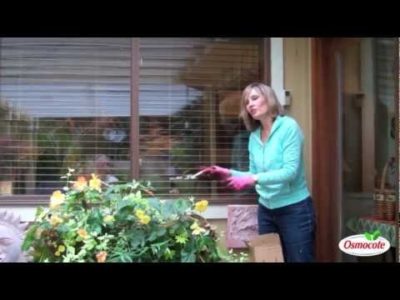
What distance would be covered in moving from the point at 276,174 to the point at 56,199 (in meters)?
1.32

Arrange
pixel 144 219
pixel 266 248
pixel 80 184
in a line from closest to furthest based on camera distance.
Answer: pixel 144 219
pixel 80 184
pixel 266 248

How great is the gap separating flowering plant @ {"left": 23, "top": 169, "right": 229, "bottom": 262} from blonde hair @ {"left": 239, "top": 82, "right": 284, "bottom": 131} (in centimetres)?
63

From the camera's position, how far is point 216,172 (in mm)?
5219

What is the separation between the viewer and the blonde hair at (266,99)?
5156mm

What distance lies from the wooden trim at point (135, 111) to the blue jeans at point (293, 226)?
800 mm

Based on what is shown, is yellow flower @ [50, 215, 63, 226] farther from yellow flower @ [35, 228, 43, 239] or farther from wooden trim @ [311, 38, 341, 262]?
wooden trim @ [311, 38, 341, 262]

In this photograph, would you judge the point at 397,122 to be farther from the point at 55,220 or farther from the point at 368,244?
the point at 55,220

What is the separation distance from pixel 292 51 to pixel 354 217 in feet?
3.54

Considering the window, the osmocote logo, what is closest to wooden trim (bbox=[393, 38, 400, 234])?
the osmocote logo

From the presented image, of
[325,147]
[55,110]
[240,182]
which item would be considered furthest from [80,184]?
[325,147]

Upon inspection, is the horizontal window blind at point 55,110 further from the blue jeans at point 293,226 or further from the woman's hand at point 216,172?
the blue jeans at point 293,226
